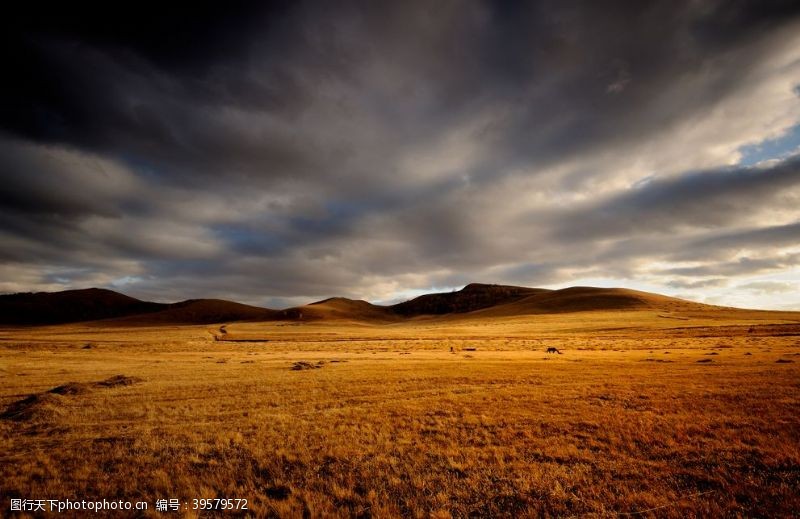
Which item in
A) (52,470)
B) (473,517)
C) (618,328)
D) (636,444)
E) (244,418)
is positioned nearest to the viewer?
(473,517)

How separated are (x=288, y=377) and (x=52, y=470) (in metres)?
17.3

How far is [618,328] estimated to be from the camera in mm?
99250

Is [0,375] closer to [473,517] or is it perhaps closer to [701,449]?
[473,517]

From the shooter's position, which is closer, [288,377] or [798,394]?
[798,394]

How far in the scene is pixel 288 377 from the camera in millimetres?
28531

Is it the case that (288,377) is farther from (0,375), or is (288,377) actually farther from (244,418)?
(0,375)

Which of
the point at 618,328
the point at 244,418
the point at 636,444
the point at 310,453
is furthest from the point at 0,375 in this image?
the point at 618,328

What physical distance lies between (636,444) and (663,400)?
7.67 metres

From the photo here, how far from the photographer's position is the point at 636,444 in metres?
12.6

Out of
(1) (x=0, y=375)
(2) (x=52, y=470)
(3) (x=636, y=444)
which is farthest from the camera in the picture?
(1) (x=0, y=375)

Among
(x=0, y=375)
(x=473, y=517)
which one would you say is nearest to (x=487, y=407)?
(x=473, y=517)

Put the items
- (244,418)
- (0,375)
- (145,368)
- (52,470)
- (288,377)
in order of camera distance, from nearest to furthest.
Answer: (52,470)
(244,418)
(288,377)
(0,375)
(145,368)

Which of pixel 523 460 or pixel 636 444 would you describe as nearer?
pixel 523 460

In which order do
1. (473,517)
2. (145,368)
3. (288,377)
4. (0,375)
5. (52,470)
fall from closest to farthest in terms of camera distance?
(473,517) → (52,470) → (288,377) → (0,375) → (145,368)
